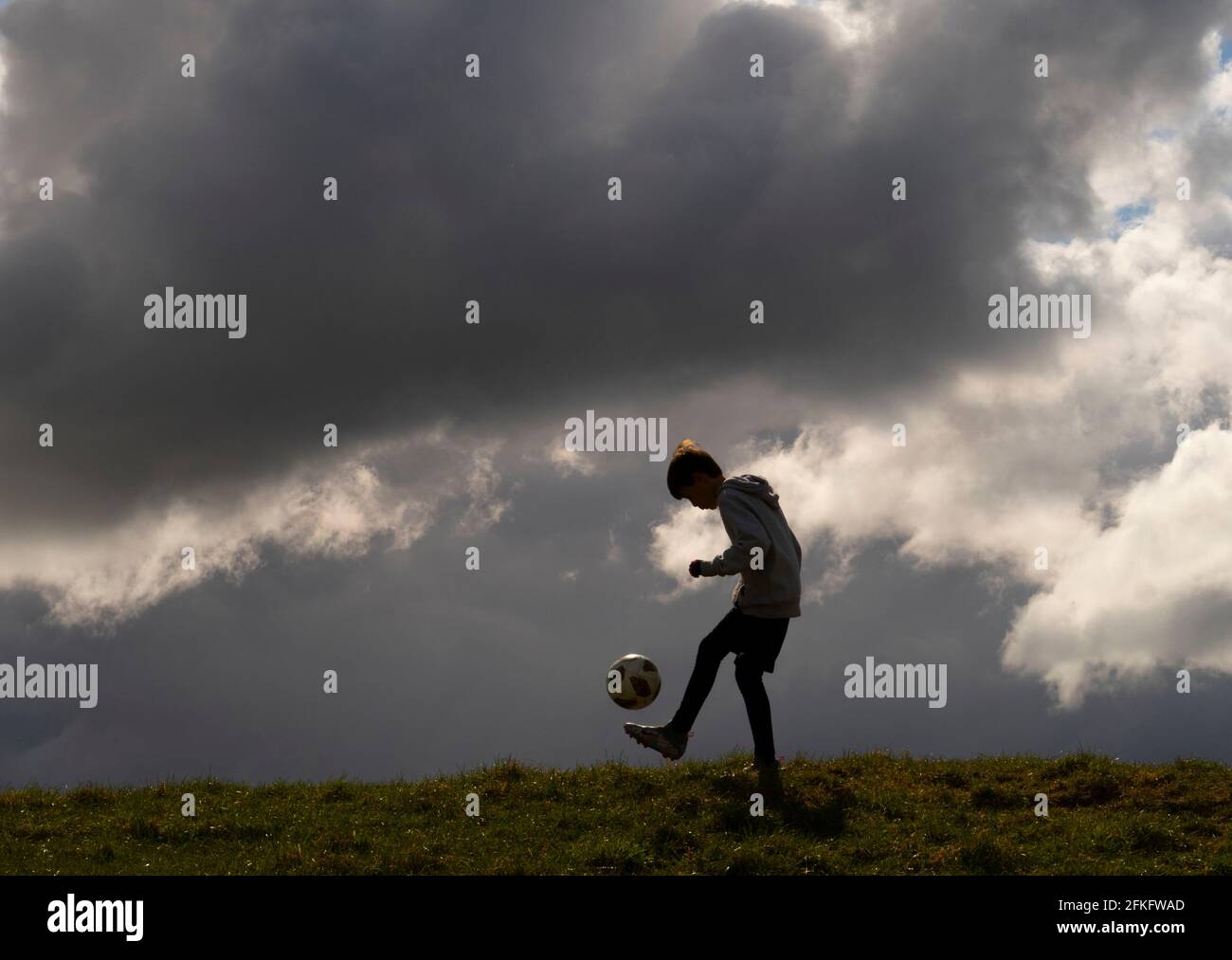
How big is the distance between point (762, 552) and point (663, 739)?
235cm

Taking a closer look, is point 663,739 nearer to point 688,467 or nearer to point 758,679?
point 758,679

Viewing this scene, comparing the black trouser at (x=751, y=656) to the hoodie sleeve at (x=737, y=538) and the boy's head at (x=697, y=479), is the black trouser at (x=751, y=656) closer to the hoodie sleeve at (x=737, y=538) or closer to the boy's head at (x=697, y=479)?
the hoodie sleeve at (x=737, y=538)

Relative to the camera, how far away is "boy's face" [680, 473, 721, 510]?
1270cm

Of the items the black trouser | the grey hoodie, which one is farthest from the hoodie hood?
the black trouser

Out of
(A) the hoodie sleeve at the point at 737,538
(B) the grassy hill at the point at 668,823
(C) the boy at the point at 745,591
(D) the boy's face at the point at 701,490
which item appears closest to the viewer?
(B) the grassy hill at the point at 668,823

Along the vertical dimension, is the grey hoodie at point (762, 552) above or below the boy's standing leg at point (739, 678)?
above

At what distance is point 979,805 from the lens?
1269cm

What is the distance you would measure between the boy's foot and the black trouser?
0.58 metres

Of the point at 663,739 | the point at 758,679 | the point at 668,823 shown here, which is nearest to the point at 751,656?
the point at 758,679

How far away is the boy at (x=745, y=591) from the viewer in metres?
12.2

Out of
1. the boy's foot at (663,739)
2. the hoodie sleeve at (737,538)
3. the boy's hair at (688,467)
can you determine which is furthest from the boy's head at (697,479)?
the boy's foot at (663,739)

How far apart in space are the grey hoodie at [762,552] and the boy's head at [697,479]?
0.20 meters
